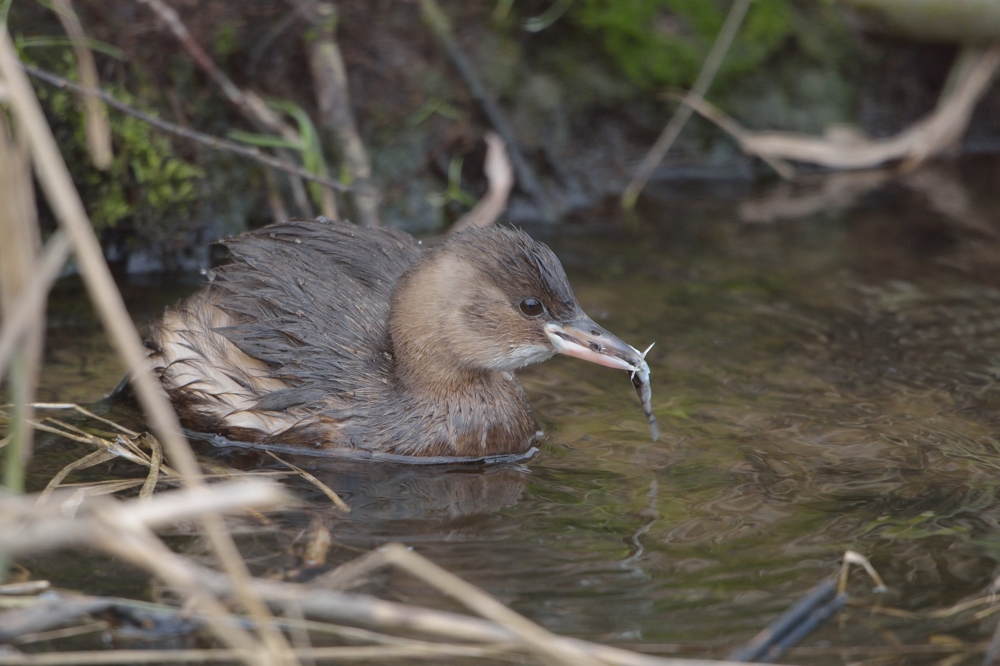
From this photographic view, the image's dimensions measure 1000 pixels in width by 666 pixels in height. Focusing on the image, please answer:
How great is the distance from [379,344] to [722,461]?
142 cm

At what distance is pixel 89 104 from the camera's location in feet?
16.9

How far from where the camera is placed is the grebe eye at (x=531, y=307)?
4.30m

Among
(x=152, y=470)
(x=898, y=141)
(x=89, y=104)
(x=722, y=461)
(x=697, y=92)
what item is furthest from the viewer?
(x=898, y=141)

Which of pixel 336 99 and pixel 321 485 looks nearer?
pixel 321 485

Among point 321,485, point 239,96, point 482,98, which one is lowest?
point 321,485

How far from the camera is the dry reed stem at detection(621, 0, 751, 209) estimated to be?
761cm

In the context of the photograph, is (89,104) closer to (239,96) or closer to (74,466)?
(239,96)

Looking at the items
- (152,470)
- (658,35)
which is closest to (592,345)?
(152,470)

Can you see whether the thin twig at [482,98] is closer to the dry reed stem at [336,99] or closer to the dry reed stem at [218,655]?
the dry reed stem at [336,99]

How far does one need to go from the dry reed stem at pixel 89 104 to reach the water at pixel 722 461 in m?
0.83

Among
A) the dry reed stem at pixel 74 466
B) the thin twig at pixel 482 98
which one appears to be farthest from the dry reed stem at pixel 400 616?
the thin twig at pixel 482 98

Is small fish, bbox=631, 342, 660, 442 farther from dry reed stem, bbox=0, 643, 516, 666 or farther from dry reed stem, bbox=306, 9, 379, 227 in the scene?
dry reed stem, bbox=306, 9, 379, 227

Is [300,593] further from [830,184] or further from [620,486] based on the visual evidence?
[830,184]

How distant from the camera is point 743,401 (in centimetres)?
482
